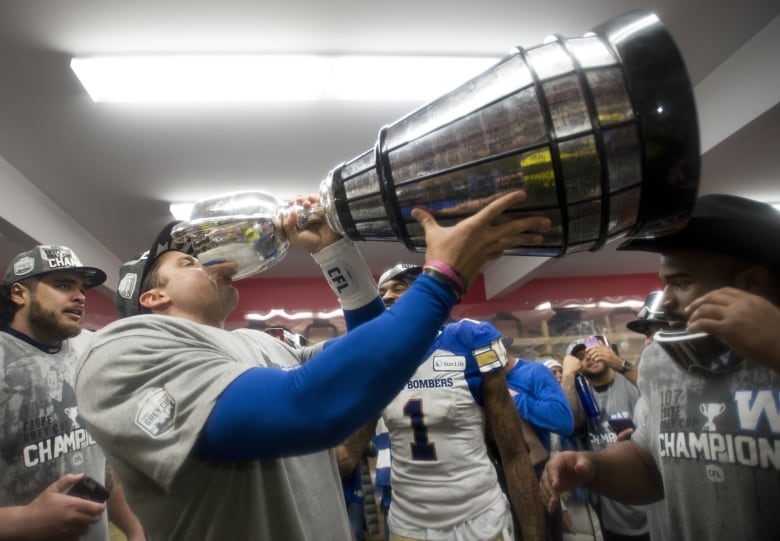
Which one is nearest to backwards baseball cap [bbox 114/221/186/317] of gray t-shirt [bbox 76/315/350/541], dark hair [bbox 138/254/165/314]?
dark hair [bbox 138/254/165/314]

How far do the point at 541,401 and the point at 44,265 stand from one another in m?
2.50

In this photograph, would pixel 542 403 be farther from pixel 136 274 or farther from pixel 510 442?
pixel 136 274

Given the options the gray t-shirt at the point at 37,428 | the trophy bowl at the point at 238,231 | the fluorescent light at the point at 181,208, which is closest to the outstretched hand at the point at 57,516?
the gray t-shirt at the point at 37,428

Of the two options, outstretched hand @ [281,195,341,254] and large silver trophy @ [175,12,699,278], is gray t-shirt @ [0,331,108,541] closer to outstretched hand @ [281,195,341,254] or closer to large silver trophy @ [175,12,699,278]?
outstretched hand @ [281,195,341,254]

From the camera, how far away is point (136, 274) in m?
1.38

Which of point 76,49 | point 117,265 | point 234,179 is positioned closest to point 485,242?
point 76,49

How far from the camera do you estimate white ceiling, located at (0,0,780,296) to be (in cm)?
197

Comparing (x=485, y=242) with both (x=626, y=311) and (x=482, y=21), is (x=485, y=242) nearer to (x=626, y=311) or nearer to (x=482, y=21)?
(x=482, y=21)

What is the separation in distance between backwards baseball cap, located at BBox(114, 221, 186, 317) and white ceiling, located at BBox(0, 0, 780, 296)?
3.77ft

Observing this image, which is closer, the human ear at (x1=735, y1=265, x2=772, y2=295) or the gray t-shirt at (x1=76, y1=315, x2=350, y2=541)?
the gray t-shirt at (x1=76, y1=315, x2=350, y2=541)

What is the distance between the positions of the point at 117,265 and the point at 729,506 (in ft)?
17.1

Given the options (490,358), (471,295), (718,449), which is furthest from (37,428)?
(471,295)

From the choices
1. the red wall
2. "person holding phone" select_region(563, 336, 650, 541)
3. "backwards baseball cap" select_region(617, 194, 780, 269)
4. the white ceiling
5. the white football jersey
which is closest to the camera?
"backwards baseball cap" select_region(617, 194, 780, 269)

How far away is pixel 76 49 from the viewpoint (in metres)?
2.05
